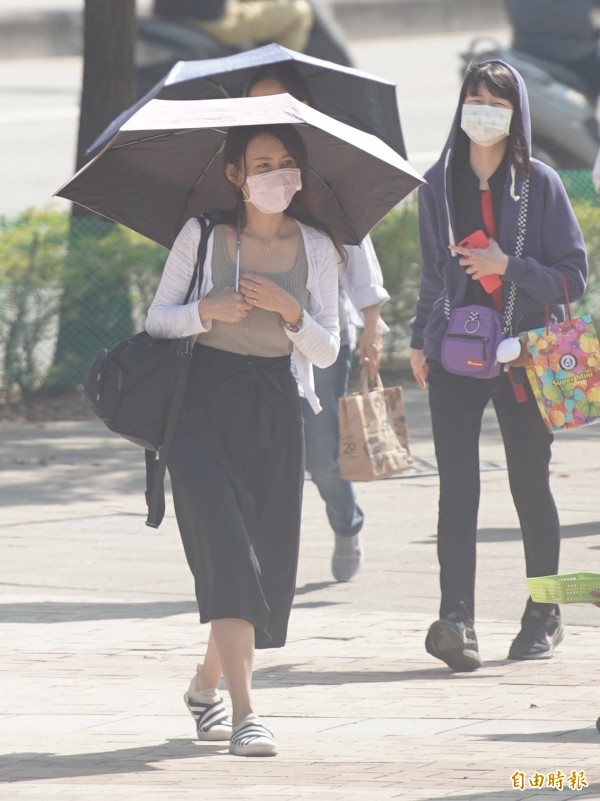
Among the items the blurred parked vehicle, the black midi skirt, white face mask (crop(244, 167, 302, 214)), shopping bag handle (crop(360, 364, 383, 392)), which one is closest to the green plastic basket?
the black midi skirt

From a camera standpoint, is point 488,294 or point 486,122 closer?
point 486,122

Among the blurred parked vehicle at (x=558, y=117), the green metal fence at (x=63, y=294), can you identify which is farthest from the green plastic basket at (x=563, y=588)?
the blurred parked vehicle at (x=558, y=117)

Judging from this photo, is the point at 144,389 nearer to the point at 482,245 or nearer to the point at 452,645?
the point at 482,245

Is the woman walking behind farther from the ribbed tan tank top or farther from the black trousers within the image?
the black trousers

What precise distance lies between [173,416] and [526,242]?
164 cm

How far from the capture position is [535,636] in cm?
662

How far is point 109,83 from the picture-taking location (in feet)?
41.5

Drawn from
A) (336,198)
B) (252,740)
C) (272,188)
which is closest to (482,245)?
(336,198)

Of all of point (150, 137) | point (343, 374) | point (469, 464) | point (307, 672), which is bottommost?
point (307, 672)

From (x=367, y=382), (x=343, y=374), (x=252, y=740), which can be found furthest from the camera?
(x=343, y=374)

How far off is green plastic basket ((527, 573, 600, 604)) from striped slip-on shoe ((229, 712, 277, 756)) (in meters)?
0.86

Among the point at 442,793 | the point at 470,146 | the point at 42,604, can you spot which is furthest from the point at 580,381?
the point at 42,604

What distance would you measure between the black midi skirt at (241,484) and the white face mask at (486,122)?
4.17 ft

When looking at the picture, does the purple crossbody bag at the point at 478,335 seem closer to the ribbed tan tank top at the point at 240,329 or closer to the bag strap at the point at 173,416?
the ribbed tan tank top at the point at 240,329
